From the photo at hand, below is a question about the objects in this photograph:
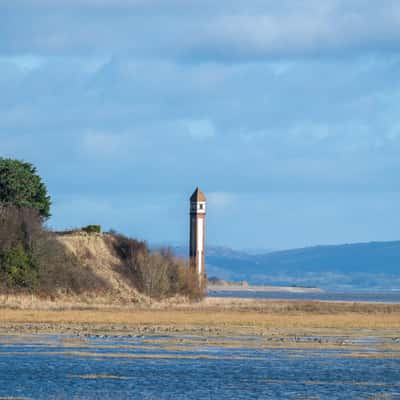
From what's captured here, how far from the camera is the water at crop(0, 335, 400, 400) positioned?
3603 centimetres

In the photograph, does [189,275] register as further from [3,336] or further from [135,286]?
[3,336]

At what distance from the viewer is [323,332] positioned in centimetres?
6300

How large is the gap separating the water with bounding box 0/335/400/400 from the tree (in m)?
46.4

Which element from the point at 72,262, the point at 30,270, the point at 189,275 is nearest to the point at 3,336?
the point at 30,270

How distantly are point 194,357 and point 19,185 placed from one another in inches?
2184

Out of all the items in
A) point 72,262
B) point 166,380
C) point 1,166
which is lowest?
point 166,380

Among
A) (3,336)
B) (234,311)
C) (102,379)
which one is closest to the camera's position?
(102,379)

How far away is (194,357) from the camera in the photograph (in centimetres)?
4609

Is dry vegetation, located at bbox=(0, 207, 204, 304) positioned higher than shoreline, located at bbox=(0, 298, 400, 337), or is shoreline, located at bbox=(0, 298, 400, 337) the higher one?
dry vegetation, located at bbox=(0, 207, 204, 304)

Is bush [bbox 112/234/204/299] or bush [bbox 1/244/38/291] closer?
bush [bbox 1/244/38/291]

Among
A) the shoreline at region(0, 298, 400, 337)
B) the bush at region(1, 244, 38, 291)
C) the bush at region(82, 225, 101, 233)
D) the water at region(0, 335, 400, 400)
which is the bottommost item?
Result: the water at region(0, 335, 400, 400)

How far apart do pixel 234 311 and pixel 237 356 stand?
39.2m

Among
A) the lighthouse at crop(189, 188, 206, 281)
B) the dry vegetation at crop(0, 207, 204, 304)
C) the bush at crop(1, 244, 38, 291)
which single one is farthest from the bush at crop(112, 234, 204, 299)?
the bush at crop(1, 244, 38, 291)

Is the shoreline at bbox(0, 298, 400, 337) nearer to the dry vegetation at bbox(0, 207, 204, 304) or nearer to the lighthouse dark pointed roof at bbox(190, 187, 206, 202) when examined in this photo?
the dry vegetation at bbox(0, 207, 204, 304)
